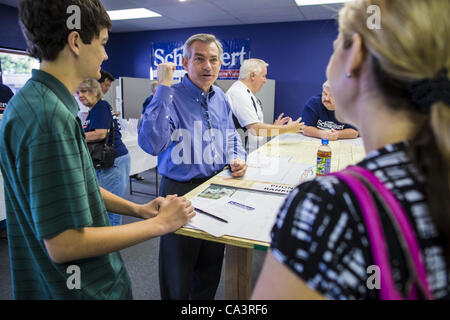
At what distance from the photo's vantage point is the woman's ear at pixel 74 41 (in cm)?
73

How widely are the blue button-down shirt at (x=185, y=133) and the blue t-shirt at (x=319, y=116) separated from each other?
1.51 metres

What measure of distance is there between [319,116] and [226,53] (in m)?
4.00

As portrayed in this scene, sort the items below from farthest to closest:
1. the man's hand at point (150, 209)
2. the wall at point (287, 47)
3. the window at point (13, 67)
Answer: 1. the wall at point (287, 47)
2. the window at point (13, 67)
3. the man's hand at point (150, 209)

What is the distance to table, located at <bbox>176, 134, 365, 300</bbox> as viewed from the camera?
95 centimetres

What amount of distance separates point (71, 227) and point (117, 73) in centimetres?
752

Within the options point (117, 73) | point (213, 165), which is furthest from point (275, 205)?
point (117, 73)

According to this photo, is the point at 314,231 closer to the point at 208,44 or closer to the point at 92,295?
the point at 92,295

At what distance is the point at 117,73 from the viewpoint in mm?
7371

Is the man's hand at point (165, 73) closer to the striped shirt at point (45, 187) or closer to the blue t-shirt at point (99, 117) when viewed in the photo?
the striped shirt at point (45, 187)

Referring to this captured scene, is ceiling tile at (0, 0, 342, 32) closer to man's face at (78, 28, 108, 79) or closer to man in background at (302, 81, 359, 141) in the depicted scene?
man in background at (302, 81, 359, 141)

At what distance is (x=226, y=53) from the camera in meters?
6.30

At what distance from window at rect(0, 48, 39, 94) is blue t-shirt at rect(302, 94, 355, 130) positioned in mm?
5108

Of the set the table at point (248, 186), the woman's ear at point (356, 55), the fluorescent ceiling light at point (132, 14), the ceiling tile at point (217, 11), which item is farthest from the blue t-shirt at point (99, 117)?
the fluorescent ceiling light at point (132, 14)

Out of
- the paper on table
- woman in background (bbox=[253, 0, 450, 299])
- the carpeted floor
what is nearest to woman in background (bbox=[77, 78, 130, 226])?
the carpeted floor
